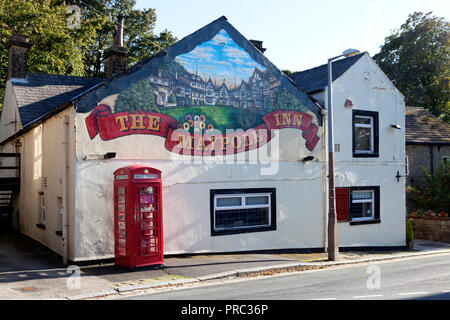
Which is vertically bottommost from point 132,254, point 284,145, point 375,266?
point 375,266

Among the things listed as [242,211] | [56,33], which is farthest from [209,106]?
[56,33]

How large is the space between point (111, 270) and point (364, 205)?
1176 centimetres

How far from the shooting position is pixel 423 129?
27.7 metres

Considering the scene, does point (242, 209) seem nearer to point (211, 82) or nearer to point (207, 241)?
point (207, 241)

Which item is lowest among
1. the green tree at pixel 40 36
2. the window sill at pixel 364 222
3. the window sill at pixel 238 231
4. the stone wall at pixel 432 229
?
the stone wall at pixel 432 229

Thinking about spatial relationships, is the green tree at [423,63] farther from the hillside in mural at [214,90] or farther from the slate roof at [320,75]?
the hillside in mural at [214,90]

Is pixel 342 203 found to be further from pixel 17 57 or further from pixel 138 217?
pixel 17 57

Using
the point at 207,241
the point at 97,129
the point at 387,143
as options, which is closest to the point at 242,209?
the point at 207,241

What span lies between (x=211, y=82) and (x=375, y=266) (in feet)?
27.3

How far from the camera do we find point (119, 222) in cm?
1236

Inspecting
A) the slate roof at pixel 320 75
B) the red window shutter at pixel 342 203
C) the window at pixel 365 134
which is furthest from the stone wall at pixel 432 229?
the slate roof at pixel 320 75

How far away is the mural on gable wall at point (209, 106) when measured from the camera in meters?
13.6

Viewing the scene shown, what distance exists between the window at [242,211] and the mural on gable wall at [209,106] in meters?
1.63

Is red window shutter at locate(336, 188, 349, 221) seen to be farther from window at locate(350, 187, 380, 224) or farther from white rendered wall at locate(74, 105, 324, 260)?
white rendered wall at locate(74, 105, 324, 260)
